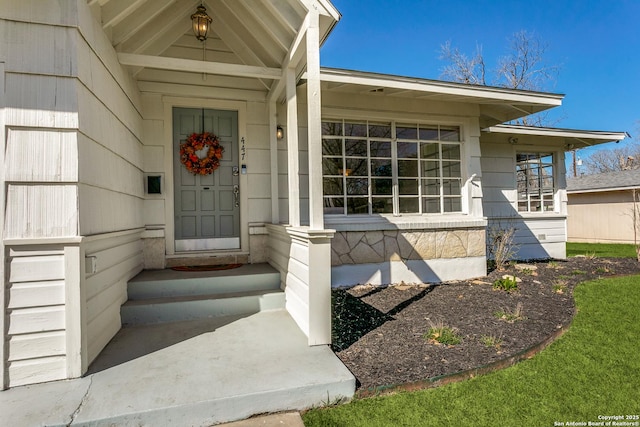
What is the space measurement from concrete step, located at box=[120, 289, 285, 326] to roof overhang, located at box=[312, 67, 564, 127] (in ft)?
9.05

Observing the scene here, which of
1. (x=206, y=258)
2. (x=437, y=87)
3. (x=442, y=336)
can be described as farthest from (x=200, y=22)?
(x=442, y=336)

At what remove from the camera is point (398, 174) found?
514cm

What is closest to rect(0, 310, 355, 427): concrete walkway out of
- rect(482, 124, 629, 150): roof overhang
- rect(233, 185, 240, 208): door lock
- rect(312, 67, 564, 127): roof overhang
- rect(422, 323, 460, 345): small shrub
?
rect(422, 323, 460, 345): small shrub

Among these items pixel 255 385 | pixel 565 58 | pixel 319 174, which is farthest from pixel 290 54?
pixel 565 58

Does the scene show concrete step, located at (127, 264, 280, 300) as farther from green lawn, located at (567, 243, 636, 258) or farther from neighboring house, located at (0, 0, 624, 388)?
green lawn, located at (567, 243, 636, 258)

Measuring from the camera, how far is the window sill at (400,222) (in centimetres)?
464

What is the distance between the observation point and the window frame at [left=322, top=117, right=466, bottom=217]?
15.9 ft

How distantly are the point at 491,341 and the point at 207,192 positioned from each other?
362 centimetres

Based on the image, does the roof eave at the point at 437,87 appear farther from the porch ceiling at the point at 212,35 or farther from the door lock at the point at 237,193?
the door lock at the point at 237,193

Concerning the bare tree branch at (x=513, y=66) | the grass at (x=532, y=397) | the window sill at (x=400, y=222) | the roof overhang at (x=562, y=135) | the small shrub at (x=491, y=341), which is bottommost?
the grass at (x=532, y=397)

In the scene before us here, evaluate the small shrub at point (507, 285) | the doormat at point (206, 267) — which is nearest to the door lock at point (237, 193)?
the doormat at point (206, 267)

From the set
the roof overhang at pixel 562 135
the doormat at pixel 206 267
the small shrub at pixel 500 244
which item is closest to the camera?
the doormat at pixel 206 267

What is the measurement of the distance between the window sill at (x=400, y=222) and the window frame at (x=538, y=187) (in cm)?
294

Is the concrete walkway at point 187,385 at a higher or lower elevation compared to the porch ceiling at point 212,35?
lower
